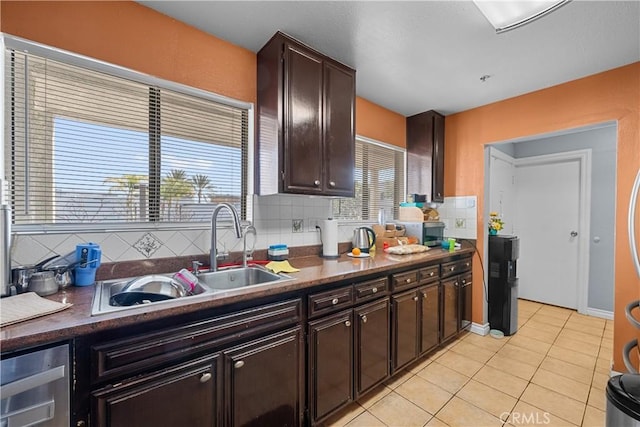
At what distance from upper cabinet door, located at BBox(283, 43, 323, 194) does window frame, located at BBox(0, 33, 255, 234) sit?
0.36 metres

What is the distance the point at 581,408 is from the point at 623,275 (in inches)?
42.5

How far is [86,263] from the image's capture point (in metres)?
1.32

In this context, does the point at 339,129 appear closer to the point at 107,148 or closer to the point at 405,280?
the point at 405,280

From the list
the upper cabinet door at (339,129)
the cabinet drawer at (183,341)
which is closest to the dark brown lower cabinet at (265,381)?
the cabinet drawer at (183,341)

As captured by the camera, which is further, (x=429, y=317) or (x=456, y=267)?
(x=456, y=267)

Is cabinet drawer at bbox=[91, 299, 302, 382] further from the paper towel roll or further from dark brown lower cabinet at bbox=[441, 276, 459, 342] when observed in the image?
dark brown lower cabinet at bbox=[441, 276, 459, 342]

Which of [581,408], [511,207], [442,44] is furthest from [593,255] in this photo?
[442,44]

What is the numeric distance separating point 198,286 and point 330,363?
904 mm

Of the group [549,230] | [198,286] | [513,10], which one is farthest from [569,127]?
[198,286]

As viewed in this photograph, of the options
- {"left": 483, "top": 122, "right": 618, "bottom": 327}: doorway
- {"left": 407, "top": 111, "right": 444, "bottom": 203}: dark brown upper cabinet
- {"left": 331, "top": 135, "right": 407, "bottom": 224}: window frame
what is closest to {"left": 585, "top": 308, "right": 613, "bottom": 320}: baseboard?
{"left": 483, "top": 122, "right": 618, "bottom": 327}: doorway

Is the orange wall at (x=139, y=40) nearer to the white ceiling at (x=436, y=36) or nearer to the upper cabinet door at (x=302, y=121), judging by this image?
the white ceiling at (x=436, y=36)

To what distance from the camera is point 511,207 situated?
4.09 meters

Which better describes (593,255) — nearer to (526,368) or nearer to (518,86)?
(526,368)

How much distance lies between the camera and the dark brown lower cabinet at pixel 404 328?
205cm
